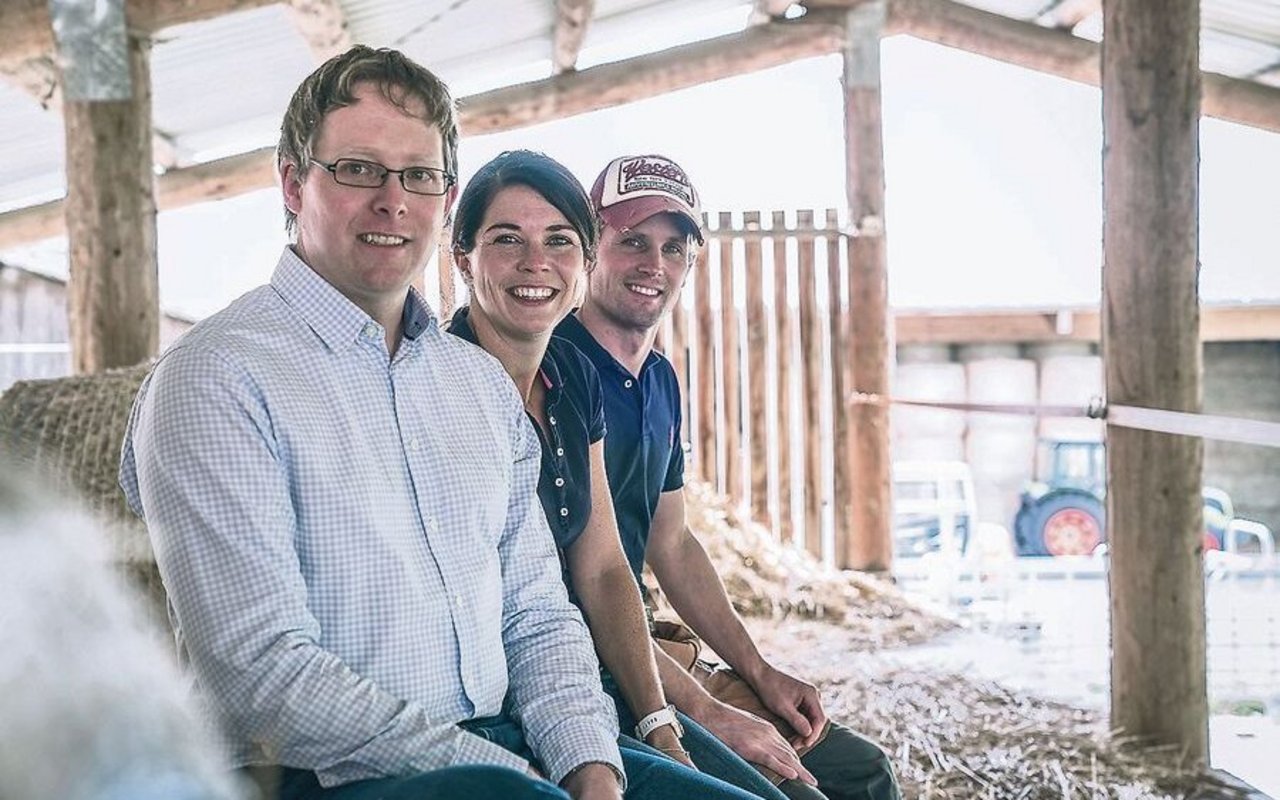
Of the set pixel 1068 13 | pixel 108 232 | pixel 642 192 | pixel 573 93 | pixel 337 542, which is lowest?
pixel 337 542

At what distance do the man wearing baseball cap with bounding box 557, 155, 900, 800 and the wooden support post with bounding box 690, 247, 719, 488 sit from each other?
3.65 m

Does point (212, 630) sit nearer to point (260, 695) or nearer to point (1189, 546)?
point (260, 695)

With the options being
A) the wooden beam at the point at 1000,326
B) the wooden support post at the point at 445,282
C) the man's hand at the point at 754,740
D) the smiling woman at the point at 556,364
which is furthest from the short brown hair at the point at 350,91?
the wooden beam at the point at 1000,326

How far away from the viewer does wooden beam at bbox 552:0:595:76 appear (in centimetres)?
547

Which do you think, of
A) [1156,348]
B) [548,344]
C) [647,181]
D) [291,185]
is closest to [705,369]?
[1156,348]

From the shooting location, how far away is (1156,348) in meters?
2.69

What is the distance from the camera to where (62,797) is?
85cm

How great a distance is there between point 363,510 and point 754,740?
701mm

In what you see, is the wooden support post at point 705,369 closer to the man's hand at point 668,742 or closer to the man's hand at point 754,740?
the man's hand at point 754,740

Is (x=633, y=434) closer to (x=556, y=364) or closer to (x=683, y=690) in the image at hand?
(x=556, y=364)

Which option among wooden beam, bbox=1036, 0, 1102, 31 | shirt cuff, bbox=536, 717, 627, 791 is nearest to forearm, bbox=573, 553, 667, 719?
shirt cuff, bbox=536, 717, 627, 791

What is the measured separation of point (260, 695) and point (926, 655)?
323cm

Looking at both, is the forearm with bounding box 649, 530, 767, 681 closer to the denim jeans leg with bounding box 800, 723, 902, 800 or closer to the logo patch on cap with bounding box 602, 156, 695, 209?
the denim jeans leg with bounding box 800, 723, 902, 800

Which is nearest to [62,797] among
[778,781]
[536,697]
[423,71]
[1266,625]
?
[536,697]
